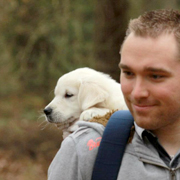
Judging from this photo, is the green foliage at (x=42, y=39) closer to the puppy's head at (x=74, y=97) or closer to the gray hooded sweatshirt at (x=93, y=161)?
the puppy's head at (x=74, y=97)

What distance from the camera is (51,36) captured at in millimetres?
8352

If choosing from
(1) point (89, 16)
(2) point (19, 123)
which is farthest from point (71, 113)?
(1) point (89, 16)

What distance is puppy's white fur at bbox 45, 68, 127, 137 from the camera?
3592mm

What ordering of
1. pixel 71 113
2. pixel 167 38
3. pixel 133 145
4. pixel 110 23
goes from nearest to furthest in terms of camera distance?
1. pixel 167 38
2. pixel 133 145
3. pixel 71 113
4. pixel 110 23

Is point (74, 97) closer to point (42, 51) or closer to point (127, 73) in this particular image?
point (127, 73)

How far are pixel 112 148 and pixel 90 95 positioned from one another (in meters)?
1.93

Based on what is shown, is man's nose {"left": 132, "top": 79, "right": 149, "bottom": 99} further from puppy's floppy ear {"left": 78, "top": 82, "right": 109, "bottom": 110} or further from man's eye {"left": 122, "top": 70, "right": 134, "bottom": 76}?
puppy's floppy ear {"left": 78, "top": 82, "right": 109, "bottom": 110}

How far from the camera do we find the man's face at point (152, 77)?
1702mm

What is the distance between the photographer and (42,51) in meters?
8.41

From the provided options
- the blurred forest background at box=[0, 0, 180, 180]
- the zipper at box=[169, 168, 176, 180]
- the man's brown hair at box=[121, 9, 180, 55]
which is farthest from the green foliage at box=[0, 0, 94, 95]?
the zipper at box=[169, 168, 176, 180]

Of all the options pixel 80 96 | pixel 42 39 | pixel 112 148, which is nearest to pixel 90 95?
pixel 80 96

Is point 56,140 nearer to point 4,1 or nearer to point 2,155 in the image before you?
point 2,155

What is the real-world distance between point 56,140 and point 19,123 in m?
1.55

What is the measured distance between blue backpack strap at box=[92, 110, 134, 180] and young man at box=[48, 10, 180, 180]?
0.03 m
